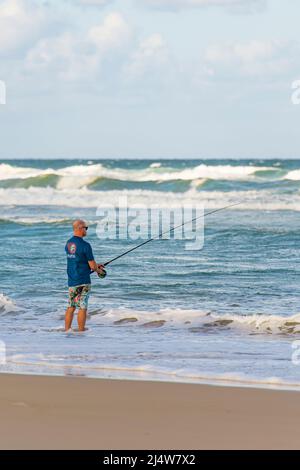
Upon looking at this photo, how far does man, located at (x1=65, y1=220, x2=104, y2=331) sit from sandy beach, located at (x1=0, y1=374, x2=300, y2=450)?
263 centimetres

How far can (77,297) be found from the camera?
10.2 metres

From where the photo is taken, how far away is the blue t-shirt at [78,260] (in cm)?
1006

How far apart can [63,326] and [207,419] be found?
4.36 metres

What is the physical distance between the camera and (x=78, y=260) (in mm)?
10109

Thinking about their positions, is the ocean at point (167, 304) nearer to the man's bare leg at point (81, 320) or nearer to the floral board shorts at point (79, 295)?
the man's bare leg at point (81, 320)

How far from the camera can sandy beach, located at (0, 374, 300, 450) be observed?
5.64 meters

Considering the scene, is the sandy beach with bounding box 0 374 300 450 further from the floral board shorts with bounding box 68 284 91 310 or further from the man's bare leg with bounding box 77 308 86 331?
the floral board shorts with bounding box 68 284 91 310

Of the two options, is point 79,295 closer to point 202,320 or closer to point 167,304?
point 202,320

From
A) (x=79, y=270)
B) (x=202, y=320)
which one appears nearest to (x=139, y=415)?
(x=79, y=270)

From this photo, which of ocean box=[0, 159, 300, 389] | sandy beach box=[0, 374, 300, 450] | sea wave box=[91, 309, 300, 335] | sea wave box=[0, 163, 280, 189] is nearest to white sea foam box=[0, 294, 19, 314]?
ocean box=[0, 159, 300, 389]

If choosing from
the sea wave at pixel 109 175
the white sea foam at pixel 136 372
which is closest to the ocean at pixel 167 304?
the white sea foam at pixel 136 372
